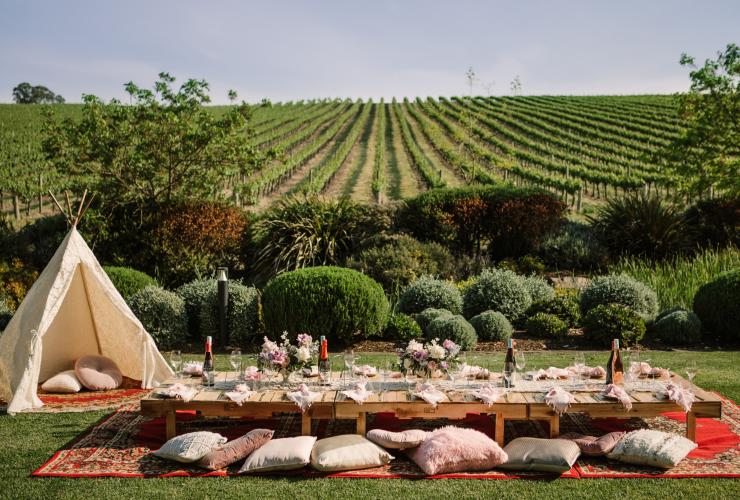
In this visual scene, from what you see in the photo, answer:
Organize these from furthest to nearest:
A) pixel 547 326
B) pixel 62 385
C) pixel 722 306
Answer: pixel 547 326
pixel 722 306
pixel 62 385

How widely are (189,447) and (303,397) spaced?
3.52ft

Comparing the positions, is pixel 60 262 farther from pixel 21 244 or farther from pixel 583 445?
pixel 21 244

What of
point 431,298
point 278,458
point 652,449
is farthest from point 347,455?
point 431,298

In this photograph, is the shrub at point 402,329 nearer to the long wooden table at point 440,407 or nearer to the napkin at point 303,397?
the long wooden table at point 440,407

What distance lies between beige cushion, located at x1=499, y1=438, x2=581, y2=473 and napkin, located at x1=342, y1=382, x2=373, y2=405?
1331 mm

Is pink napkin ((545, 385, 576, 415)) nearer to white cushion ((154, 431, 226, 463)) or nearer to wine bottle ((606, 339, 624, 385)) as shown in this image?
wine bottle ((606, 339, 624, 385))

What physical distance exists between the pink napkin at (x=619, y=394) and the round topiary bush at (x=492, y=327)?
574cm

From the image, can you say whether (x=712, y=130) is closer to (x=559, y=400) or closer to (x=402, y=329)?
(x=402, y=329)

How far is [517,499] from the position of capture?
5715 mm

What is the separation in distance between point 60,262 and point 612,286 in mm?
9431

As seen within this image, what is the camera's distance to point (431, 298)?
13.9 metres

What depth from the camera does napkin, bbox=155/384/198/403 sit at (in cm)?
686

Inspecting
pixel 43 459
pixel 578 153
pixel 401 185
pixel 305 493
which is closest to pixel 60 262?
pixel 43 459

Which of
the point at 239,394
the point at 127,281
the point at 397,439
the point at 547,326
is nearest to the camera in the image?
the point at 397,439
